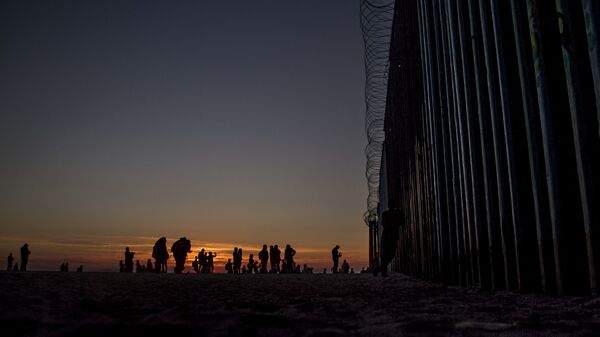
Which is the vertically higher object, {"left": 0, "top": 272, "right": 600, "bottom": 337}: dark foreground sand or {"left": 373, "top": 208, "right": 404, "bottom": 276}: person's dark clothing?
{"left": 373, "top": 208, "right": 404, "bottom": 276}: person's dark clothing

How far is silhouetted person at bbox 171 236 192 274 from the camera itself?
71.4ft

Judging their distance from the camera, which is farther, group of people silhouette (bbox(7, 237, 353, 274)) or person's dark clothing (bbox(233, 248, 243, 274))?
person's dark clothing (bbox(233, 248, 243, 274))

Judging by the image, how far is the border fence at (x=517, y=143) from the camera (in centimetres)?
258

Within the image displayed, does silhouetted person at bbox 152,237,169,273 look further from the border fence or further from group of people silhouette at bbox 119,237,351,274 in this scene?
the border fence

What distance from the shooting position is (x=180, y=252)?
22062 millimetres

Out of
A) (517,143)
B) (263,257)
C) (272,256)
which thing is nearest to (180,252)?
(263,257)

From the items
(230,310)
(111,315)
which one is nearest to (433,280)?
(230,310)

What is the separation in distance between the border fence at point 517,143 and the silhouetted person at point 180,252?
17.7 meters

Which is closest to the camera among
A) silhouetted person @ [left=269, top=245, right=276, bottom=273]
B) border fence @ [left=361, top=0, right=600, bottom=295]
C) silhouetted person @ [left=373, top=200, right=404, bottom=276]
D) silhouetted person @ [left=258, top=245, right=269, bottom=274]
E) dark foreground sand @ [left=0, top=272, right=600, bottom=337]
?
dark foreground sand @ [left=0, top=272, right=600, bottom=337]

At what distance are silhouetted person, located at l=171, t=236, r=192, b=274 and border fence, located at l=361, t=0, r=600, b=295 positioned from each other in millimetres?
17749

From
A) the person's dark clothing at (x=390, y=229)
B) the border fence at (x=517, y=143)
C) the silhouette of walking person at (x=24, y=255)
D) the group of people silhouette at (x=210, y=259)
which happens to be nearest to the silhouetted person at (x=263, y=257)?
the group of people silhouette at (x=210, y=259)

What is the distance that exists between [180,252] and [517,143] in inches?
802

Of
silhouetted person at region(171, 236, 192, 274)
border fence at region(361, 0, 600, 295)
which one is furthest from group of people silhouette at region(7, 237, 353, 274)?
border fence at region(361, 0, 600, 295)

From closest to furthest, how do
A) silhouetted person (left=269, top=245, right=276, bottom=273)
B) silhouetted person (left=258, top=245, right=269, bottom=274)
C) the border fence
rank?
the border fence < silhouetted person (left=258, top=245, right=269, bottom=274) < silhouetted person (left=269, top=245, right=276, bottom=273)
